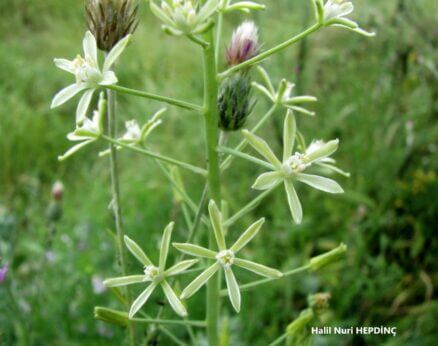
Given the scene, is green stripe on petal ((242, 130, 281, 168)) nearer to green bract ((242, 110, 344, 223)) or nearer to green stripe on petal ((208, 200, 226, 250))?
green bract ((242, 110, 344, 223))

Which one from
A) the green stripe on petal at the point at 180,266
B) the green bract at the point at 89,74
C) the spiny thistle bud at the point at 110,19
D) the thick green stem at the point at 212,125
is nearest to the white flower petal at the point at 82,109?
the green bract at the point at 89,74

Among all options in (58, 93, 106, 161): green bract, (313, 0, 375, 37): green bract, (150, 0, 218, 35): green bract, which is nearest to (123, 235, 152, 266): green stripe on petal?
(58, 93, 106, 161): green bract

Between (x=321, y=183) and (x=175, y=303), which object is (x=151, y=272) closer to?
(x=175, y=303)

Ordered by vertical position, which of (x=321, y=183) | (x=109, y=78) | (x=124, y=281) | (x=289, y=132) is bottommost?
(x=124, y=281)

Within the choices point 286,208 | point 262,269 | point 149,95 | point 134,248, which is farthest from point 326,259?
point 286,208

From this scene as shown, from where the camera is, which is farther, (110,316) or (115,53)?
(110,316)

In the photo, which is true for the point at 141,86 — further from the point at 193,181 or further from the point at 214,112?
the point at 214,112

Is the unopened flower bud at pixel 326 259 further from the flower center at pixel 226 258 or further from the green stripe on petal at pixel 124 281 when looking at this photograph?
the green stripe on petal at pixel 124 281
